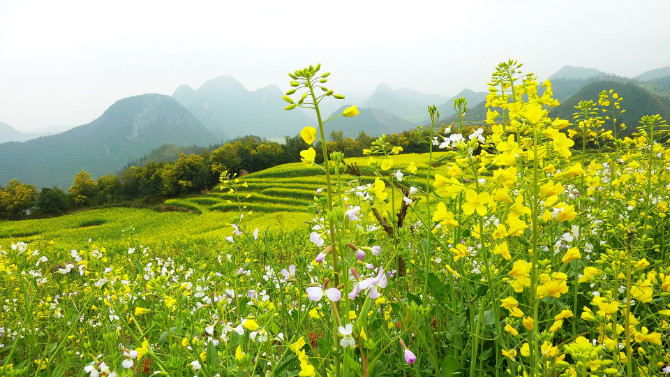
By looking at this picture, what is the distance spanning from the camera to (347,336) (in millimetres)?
1028

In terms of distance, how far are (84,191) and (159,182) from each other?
1349 cm

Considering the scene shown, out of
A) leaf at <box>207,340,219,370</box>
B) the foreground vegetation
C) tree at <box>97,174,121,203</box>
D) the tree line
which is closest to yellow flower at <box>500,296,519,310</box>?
the foreground vegetation

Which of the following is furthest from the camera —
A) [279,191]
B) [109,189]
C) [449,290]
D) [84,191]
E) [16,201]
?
[109,189]

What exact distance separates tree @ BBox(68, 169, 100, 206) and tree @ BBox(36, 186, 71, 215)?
1.78m

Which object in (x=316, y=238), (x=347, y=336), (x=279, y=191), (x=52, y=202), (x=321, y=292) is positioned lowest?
(x=279, y=191)

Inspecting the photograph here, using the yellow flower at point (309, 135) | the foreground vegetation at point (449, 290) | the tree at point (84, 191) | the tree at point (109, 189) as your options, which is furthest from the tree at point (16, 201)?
the yellow flower at point (309, 135)

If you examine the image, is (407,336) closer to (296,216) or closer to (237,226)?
(237,226)

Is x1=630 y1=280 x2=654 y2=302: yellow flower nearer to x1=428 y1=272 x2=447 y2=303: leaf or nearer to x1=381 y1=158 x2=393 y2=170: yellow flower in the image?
x1=428 y1=272 x2=447 y2=303: leaf

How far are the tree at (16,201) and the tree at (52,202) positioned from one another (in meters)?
1.47

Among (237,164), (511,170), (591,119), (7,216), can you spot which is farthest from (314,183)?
(7,216)

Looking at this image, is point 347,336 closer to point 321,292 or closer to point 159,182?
point 321,292

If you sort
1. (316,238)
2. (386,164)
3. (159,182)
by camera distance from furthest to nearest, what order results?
1. (159,182)
2. (386,164)
3. (316,238)

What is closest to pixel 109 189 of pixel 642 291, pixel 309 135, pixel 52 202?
pixel 52 202

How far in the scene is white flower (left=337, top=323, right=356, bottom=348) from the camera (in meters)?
0.98
